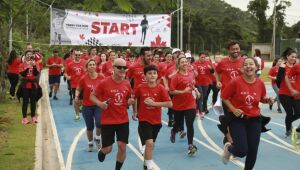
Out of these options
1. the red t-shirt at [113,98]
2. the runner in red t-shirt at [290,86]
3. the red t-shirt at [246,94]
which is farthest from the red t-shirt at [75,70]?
the red t-shirt at [246,94]

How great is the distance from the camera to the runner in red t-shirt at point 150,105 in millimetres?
7148

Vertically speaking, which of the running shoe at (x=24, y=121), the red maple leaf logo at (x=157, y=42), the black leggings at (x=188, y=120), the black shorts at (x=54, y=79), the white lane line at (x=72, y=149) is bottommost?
the white lane line at (x=72, y=149)

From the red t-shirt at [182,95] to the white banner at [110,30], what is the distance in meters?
8.42

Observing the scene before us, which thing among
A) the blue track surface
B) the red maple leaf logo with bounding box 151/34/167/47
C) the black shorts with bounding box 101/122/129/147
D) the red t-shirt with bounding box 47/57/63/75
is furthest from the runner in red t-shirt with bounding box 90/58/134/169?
the red maple leaf logo with bounding box 151/34/167/47

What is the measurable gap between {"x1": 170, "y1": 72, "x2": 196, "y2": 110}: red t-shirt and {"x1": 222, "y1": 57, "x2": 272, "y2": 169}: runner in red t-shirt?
2.48m

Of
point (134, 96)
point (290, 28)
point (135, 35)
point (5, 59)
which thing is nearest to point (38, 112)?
point (5, 59)

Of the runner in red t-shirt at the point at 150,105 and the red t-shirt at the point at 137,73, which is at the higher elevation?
the red t-shirt at the point at 137,73

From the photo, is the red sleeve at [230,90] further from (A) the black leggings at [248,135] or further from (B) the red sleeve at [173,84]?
(B) the red sleeve at [173,84]

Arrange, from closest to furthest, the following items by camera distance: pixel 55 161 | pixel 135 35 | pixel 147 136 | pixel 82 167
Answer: pixel 147 136 < pixel 82 167 < pixel 55 161 < pixel 135 35

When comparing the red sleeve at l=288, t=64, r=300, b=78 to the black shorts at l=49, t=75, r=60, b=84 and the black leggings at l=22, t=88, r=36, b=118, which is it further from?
the black shorts at l=49, t=75, r=60, b=84

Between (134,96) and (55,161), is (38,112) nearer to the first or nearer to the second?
(55,161)

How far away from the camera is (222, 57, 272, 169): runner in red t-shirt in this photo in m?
6.35

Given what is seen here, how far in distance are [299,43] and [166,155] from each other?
49716 millimetres

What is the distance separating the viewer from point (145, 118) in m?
7.30
